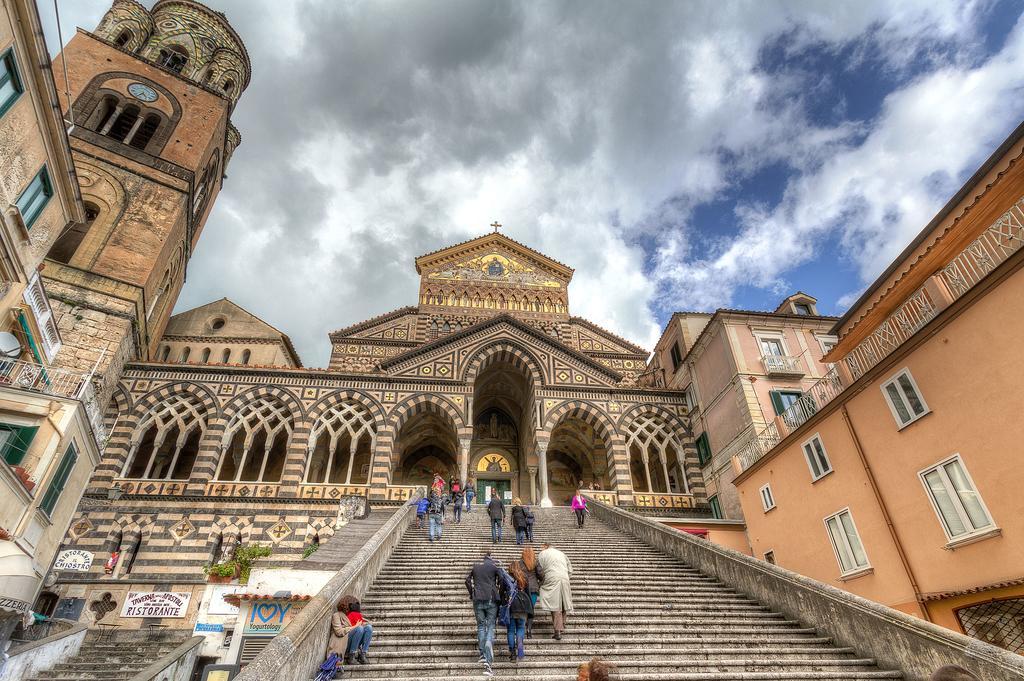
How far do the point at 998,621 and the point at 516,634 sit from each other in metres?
8.47

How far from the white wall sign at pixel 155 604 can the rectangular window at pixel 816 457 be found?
18.6 metres

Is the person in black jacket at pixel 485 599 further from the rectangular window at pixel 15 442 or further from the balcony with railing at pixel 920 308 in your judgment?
the rectangular window at pixel 15 442

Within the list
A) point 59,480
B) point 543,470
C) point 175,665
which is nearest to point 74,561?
point 59,480

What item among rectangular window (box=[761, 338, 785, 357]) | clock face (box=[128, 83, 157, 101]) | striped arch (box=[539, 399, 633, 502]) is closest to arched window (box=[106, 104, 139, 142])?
clock face (box=[128, 83, 157, 101])

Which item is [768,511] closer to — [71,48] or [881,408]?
[881,408]

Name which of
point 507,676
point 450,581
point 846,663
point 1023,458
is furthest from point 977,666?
point 450,581

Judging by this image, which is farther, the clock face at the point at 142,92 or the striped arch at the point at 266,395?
the clock face at the point at 142,92

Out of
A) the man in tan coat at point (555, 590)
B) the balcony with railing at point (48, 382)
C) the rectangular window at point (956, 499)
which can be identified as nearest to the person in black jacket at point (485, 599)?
the man in tan coat at point (555, 590)

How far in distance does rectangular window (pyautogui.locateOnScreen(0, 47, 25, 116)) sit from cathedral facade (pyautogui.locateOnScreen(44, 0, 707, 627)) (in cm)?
1101

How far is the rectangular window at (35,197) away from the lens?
1206cm

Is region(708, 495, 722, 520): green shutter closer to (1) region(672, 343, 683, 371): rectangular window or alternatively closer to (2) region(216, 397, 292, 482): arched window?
(1) region(672, 343, 683, 371): rectangular window

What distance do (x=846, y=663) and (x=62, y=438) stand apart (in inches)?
701

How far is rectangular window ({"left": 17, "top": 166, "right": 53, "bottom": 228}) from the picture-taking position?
1206 cm

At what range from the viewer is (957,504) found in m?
9.41
